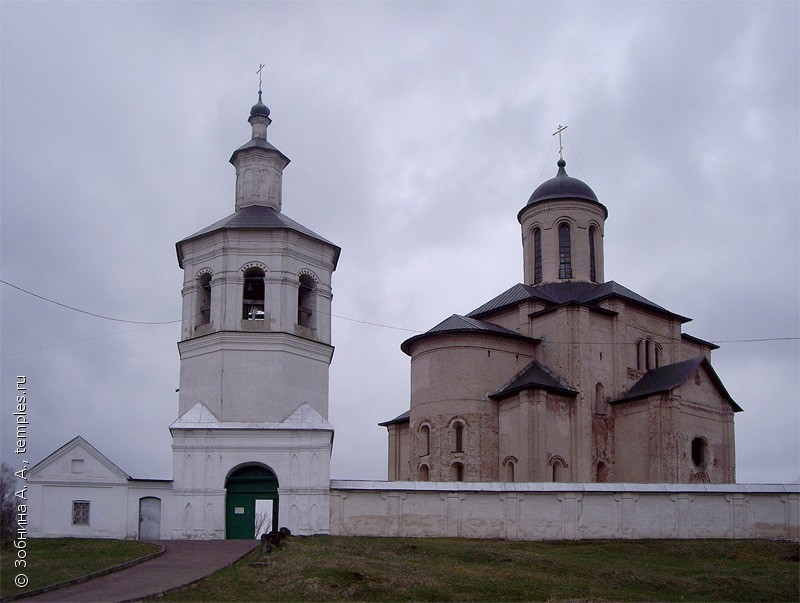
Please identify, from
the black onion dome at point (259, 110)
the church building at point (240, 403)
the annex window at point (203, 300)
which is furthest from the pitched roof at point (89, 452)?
the black onion dome at point (259, 110)

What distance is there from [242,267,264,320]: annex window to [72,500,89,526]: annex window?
5.67m

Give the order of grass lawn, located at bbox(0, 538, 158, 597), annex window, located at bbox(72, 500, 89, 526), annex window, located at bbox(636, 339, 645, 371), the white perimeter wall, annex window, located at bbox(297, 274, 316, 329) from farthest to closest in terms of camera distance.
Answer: annex window, located at bbox(636, 339, 645, 371), annex window, located at bbox(297, 274, 316, 329), the white perimeter wall, annex window, located at bbox(72, 500, 89, 526), grass lawn, located at bbox(0, 538, 158, 597)

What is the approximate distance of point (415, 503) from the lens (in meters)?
22.5

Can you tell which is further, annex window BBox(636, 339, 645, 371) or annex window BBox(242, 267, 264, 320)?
annex window BBox(636, 339, 645, 371)

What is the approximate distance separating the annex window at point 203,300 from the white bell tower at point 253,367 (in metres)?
0.03

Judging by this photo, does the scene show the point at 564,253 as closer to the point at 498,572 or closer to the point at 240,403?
the point at 240,403

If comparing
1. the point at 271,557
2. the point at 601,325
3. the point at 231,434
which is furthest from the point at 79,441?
the point at 601,325

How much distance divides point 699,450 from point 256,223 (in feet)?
54.4

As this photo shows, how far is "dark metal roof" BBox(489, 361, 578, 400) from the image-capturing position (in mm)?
30250

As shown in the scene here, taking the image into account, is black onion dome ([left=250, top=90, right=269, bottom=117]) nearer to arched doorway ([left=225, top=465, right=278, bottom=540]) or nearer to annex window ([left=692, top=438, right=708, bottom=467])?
arched doorway ([left=225, top=465, right=278, bottom=540])

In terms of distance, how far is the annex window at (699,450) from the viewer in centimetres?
3156

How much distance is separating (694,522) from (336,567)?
11117 millimetres

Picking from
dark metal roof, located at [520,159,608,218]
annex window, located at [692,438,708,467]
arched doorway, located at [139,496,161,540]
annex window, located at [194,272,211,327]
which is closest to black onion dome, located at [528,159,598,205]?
dark metal roof, located at [520,159,608,218]

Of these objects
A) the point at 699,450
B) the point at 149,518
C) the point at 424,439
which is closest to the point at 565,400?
the point at 424,439
